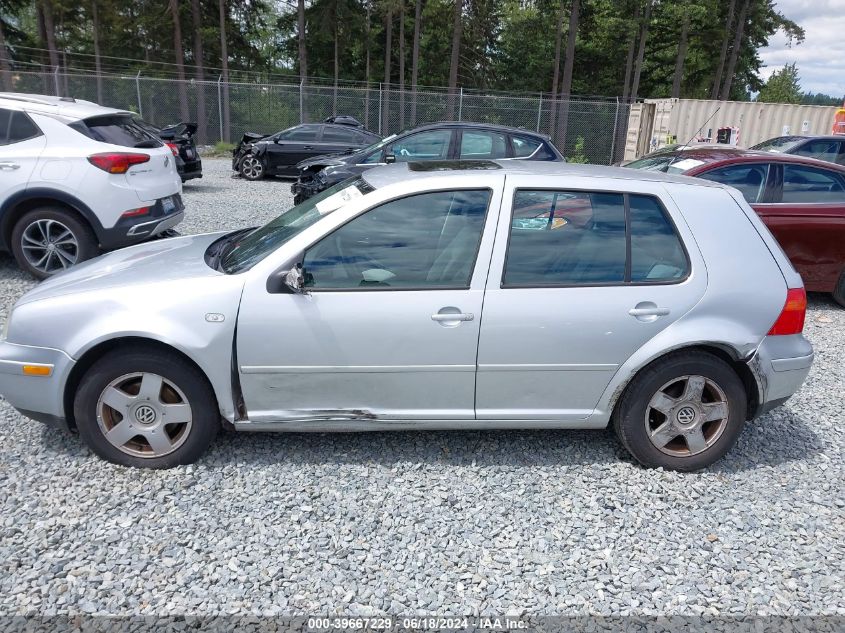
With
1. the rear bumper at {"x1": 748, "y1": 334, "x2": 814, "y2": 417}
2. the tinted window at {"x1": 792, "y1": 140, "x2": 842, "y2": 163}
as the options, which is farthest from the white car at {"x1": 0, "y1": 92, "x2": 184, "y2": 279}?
the tinted window at {"x1": 792, "y1": 140, "x2": 842, "y2": 163}

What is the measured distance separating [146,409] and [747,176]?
6326mm

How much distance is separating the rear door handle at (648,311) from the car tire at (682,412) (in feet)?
0.84

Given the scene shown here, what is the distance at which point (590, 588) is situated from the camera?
2729 mm

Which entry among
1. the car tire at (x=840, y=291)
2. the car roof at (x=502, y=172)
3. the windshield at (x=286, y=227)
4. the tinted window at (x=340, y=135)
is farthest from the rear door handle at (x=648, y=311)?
the tinted window at (x=340, y=135)

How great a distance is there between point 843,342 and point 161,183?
696 cm

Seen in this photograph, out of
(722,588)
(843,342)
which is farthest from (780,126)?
Answer: (722,588)

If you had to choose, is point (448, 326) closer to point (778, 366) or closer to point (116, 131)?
point (778, 366)

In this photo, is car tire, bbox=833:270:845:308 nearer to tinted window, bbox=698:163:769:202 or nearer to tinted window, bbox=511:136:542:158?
tinted window, bbox=698:163:769:202

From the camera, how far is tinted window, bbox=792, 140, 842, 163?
39.5 ft

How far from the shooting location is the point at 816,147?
12125 millimetres

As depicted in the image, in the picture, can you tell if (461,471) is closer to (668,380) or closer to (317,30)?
(668,380)

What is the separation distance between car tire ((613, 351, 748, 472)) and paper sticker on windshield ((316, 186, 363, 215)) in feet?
5.98

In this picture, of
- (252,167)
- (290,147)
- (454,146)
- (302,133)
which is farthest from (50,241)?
(302,133)

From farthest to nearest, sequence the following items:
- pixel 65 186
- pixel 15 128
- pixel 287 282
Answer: pixel 15 128
pixel 65 186
pixel 287 282
